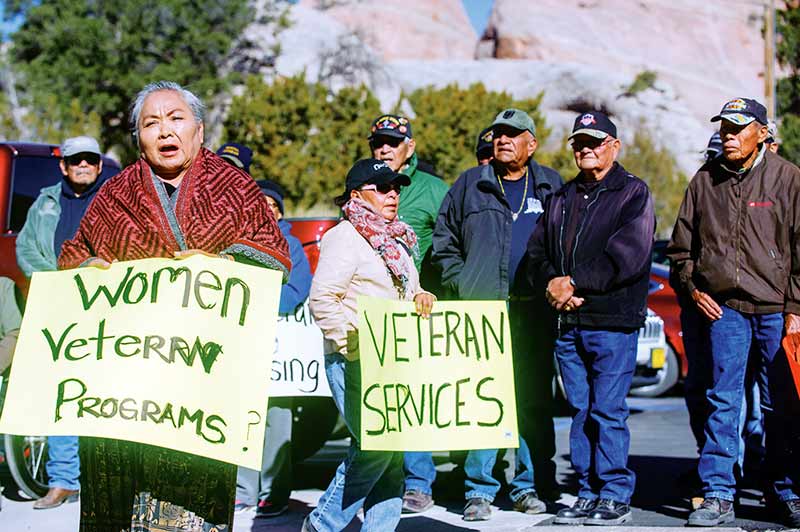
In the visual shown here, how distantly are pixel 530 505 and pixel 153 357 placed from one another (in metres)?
3.07

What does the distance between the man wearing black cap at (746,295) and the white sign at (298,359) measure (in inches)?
91.8

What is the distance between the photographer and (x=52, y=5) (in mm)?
48656

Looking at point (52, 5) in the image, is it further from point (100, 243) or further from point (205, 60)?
point (100, 243)

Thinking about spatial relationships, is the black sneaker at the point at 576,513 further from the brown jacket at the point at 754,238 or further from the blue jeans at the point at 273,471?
the blue jeans at the point at 273,471

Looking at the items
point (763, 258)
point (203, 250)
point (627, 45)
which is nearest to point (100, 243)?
point (203, 250)

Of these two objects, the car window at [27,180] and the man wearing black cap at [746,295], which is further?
the car window at [27,180]

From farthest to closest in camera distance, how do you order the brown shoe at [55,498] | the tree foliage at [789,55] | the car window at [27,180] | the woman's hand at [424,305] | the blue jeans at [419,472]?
the tree foliage at [789,55], the car window at [27,180], the brown shoe at [55,498], the blue jeans at [419,472], the woman's hand at [424,305]

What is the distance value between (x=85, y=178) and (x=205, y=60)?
44.9 metres

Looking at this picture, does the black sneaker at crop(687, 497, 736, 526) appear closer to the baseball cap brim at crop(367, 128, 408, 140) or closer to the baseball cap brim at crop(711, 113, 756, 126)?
the baseball cap brim at crop(711, 113, 756, 126)

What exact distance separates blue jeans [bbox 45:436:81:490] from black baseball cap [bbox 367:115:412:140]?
2.64m

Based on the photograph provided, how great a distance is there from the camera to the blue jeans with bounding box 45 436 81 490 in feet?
22.5

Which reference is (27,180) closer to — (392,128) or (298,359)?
(298,359)

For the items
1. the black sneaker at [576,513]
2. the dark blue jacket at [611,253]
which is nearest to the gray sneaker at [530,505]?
the black sneaker at [576,513]

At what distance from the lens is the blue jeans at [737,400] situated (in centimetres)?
580
